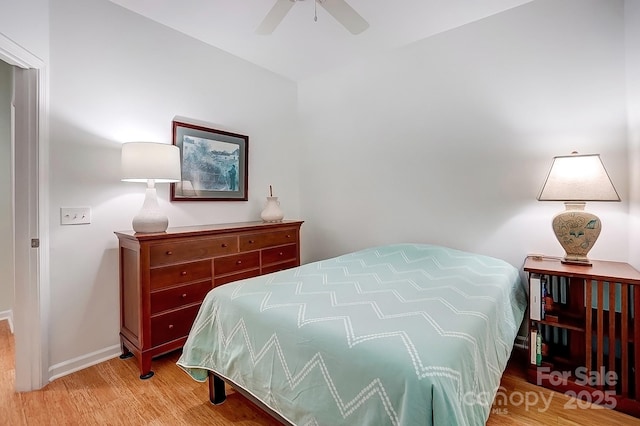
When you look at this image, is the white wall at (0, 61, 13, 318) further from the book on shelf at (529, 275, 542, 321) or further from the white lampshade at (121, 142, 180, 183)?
the book on shelf at (529, 275, 542, 321)

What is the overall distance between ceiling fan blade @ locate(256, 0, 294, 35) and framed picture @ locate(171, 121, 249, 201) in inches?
43.4

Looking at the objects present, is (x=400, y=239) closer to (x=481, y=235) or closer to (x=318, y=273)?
(x=481, y=235)

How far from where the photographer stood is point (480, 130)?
8.10ft

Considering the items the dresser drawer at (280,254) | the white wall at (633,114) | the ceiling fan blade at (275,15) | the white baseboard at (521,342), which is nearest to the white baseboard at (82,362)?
the dresser drawer at (280,254)

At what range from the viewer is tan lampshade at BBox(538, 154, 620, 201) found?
1.79 m

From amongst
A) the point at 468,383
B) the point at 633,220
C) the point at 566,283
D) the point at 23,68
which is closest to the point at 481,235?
the point at 566,283

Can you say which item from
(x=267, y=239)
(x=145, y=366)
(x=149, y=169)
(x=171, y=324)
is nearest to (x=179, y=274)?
(x=171, y=324)

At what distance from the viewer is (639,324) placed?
155 cm

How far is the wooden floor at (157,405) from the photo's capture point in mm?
1565

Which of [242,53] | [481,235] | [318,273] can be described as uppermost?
[242,53]

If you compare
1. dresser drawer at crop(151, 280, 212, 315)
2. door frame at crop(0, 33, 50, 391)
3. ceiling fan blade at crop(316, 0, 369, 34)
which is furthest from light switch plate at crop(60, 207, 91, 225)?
ceiling fan blade at crop(316, 0, 369, 34)

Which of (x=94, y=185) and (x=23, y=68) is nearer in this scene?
(x=23, y=68)

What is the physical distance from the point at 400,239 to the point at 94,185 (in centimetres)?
259

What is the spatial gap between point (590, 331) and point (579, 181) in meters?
0.89
